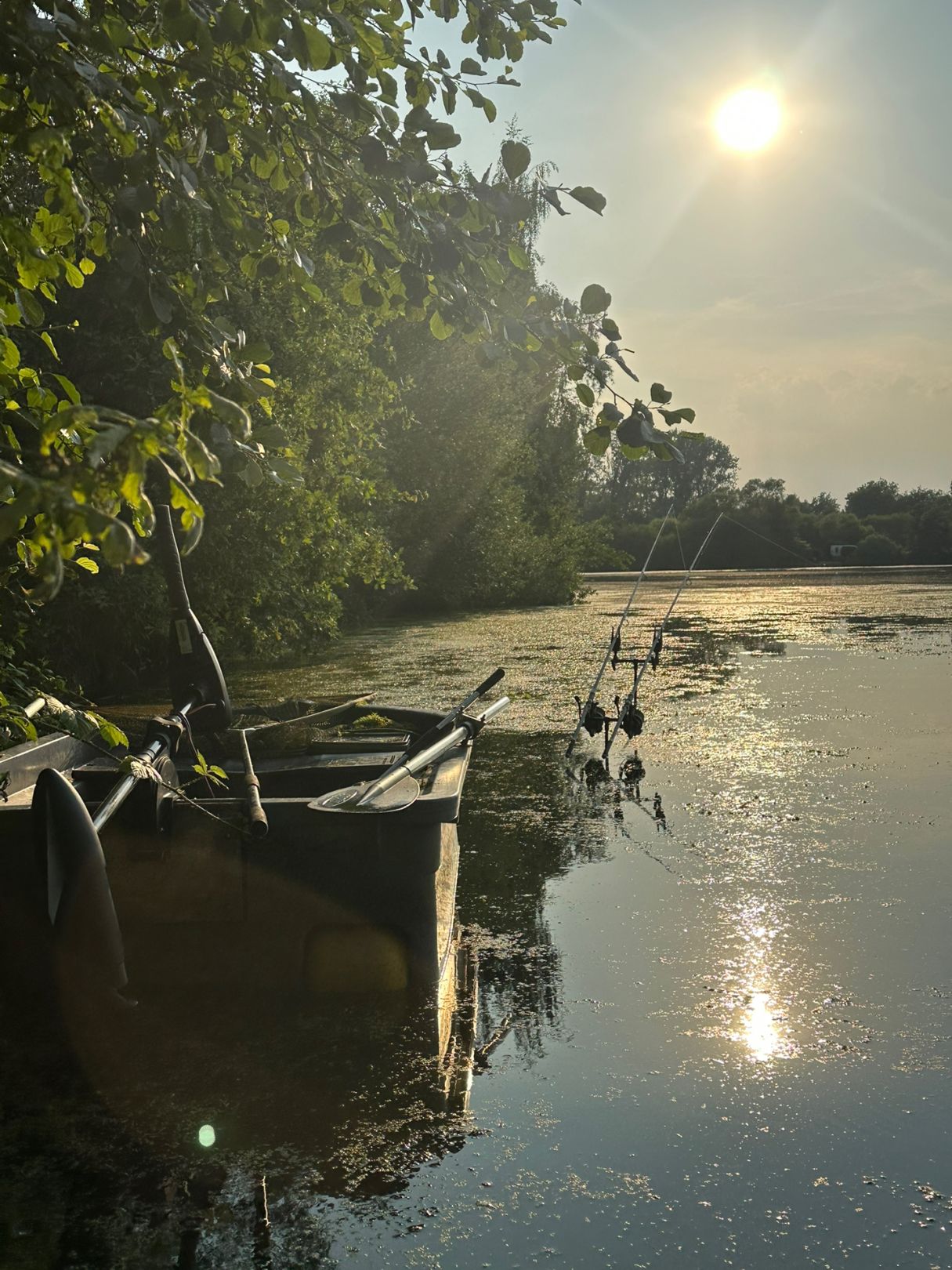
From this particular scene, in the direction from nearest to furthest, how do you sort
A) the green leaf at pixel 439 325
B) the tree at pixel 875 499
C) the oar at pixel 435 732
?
the green leaf at pixel 439 325 < the oar at pixel 435 732 < the tree at pixel 875 499

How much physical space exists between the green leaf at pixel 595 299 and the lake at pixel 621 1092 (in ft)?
7.20

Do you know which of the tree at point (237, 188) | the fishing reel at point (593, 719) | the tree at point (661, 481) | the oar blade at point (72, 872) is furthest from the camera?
the tree at point (661, 481)

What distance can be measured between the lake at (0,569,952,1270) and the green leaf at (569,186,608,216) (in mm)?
2470

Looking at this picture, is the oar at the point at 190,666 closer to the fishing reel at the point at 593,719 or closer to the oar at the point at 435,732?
the oar at the point at 435,732

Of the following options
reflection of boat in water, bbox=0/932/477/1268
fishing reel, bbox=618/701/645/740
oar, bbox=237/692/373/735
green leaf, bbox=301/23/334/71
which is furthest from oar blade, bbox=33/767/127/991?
fishing reel, bbox=618/701/645/740

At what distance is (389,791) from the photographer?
4961 mm

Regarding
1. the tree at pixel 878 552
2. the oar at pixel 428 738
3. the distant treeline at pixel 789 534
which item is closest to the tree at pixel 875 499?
the distant treeline at pixel 789 534

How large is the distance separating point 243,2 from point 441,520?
26.8m

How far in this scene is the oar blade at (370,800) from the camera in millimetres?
4434

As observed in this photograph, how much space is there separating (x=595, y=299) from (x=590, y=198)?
0.31 meters

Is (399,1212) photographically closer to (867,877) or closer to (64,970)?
(64,970)

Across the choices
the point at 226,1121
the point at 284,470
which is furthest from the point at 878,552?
the point at 284,470

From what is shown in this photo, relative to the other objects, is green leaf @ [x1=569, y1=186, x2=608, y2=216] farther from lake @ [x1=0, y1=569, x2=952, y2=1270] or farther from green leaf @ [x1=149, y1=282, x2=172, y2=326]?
lake @ [x1=0, y1=569, x2=952, y2=1270]

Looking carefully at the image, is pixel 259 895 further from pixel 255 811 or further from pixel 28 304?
pixel 28 304
